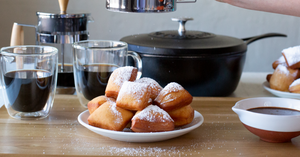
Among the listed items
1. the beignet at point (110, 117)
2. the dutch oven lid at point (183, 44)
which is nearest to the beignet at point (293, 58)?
the dutch oven lid at point (183, 44)

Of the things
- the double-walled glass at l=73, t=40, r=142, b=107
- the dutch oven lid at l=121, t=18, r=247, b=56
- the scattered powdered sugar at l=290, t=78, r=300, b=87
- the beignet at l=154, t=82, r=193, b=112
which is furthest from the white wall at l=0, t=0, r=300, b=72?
the beignet at l=154, t=82, r=193, b=112

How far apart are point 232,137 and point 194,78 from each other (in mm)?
280

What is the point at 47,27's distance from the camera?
34.9 inches

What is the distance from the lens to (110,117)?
56 cm

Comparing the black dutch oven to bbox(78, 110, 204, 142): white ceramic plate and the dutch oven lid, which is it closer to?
the dutch oven lid

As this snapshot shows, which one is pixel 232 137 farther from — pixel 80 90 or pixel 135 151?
pixel 80 90

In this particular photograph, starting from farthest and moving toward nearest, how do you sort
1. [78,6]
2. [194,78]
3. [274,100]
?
1. [78,6]
2. [194,78]
3. [274,100]

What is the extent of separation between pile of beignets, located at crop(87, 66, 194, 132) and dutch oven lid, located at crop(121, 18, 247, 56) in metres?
0.24

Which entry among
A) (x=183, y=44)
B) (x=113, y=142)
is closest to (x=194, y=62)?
(x=183, y=44)

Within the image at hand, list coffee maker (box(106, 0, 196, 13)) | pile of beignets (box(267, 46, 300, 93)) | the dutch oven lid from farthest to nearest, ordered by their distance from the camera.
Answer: pile of beignets (box(267, 46, 300, 93)), the dutch oven lid, coffee maker (box(106, 0, 196, 13))

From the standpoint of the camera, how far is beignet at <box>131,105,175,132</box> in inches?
21.4

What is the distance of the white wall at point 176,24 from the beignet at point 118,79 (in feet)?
3.80

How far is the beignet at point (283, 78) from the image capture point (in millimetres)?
950

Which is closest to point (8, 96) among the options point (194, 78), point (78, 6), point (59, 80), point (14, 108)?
point (14, 108)
